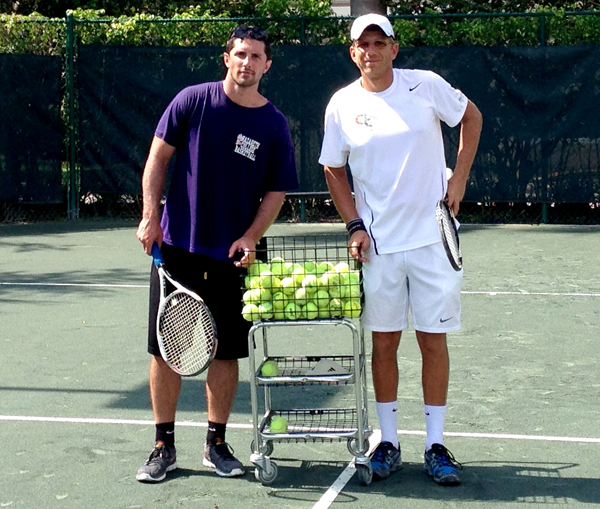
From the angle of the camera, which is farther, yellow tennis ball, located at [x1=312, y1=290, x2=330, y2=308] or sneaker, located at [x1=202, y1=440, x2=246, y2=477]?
sneaker, located at [x1=202, y1=440, x2=246, y2=477]

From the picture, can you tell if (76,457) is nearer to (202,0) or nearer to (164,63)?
(164,63)

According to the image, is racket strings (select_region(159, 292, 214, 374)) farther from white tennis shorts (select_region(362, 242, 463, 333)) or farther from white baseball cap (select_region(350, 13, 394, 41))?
white baseball cap (select_region(350, 13, 394, 41))

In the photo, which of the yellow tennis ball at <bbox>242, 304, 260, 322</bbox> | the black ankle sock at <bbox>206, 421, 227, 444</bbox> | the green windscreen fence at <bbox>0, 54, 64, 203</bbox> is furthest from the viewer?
the green windscreen fence at <bbox>0, 54, 64, 203</bbox>

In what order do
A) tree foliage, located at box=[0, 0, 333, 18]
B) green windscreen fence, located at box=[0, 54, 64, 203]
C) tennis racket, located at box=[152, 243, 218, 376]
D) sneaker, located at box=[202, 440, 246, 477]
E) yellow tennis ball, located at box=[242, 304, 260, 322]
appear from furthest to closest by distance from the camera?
tree foliage, located at box=[0, 0, 333, 18] < green windscreen fence, located at box=[0, 54, 64, 203] < sneaker, located at box=[202, 440, 246, 477] < yellow tennis ball, located at box=[242, 304, 260, 322] < tennis racket, located at box=[152, 243, 218, 376]

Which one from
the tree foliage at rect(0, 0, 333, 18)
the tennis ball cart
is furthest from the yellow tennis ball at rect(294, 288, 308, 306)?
the tree foliage at rect(0, 0, 333, 18)

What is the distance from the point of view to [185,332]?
433 centimetres

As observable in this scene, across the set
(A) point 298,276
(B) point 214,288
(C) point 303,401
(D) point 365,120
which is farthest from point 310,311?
(C) point 303,401

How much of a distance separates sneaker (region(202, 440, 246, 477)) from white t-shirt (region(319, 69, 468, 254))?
1057mm

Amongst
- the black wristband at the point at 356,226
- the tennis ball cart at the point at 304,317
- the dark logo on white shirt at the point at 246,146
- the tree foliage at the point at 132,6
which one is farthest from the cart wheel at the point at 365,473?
the tree foliage at the point at 132,6

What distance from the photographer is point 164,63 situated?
13.7 metres

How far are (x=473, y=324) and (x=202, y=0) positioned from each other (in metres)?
11.3

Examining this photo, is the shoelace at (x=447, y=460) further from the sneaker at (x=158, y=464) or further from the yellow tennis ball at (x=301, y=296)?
the sneaker at (x=158, y=464)

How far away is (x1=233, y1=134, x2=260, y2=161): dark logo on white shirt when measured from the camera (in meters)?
4.56

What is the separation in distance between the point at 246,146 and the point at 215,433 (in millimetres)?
1217
